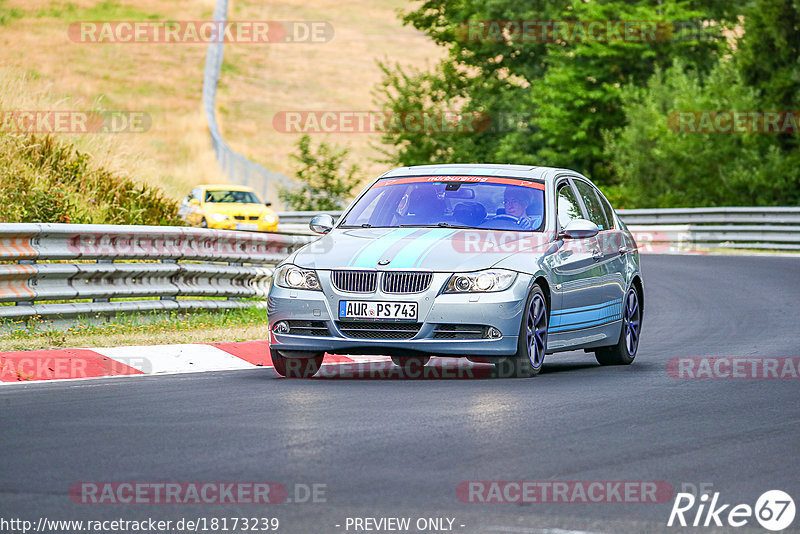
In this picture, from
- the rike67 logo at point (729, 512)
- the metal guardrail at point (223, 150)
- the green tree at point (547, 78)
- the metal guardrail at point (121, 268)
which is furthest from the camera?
the metal guardrail at point (223, 150)

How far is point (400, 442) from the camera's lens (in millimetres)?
7547

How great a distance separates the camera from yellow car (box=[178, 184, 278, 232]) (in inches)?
1374

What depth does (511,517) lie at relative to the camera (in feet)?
19.0

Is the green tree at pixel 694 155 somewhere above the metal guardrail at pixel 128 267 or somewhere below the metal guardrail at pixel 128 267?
below

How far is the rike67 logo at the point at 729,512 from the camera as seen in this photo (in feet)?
19.0

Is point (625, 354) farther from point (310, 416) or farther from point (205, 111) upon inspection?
point (205, 111)

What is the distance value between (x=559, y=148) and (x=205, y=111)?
40.2 m

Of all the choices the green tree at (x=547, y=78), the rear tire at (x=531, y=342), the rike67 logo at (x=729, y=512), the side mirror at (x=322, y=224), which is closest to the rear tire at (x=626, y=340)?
the rear tire at (x=531, y=342)

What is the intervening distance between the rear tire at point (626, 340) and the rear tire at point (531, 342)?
1744 millimetres

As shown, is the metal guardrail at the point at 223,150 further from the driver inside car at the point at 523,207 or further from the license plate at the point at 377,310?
the license plate at the point at 377,310

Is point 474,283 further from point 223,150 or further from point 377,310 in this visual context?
point 223,150

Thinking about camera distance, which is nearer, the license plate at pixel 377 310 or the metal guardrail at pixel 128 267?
the license plate at pixel 377 310

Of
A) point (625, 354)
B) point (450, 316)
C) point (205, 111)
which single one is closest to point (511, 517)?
point (450, 316)

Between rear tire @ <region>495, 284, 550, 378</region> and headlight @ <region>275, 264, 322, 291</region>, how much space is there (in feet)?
5.14
